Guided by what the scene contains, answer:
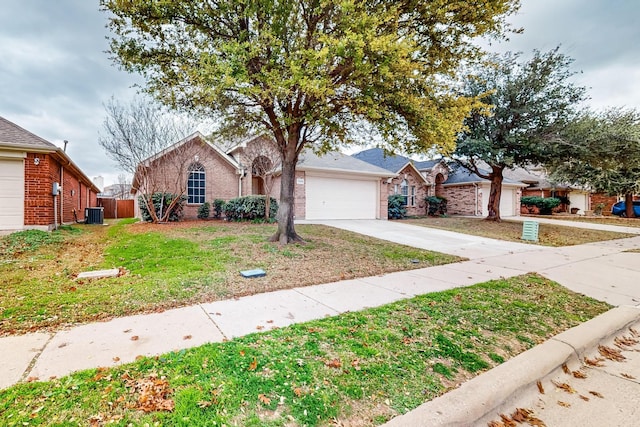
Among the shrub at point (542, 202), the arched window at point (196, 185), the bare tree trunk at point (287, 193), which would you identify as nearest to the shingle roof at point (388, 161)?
the shrub at point (542, 202)

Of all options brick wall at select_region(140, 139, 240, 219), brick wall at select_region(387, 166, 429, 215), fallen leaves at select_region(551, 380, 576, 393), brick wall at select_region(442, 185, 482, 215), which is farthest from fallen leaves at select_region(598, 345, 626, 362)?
brick wall at select_region(442, 185, 482, 215)

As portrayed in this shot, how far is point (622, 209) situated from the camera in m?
27.7

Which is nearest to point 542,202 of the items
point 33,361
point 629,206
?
point 629,206

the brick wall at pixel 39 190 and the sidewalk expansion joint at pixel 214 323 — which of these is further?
the brick wall at pixel 39 190

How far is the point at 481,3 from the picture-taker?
244 inches

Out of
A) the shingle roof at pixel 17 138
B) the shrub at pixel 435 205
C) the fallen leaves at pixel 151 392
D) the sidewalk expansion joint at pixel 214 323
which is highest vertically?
the shingle roof at pixel 17 138

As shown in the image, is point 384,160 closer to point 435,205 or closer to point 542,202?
point 435,205

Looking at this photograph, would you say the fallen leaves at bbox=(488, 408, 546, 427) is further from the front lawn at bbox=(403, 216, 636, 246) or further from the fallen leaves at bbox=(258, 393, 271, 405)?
the front lawn at bbox=(403, 216, 636, 246)

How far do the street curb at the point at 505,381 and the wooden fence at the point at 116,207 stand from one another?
30409 millimetres

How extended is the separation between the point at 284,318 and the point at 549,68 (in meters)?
17.8

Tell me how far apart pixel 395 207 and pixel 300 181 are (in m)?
7.21

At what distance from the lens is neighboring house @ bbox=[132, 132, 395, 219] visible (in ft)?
50.4

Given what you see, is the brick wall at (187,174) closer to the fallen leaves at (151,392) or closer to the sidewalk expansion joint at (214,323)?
the sidewalk expansion joint at (214,323)

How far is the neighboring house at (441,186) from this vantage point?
2160 centimetres
